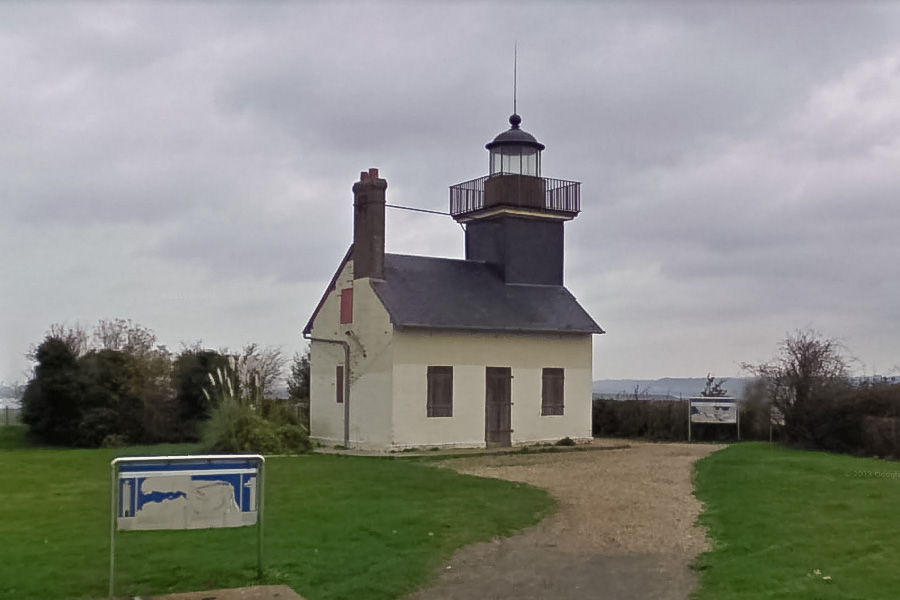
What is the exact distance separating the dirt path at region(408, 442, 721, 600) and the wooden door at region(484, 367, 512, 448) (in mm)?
6934

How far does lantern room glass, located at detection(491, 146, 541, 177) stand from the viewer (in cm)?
2606

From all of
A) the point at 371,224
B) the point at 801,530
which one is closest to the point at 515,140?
the point at 371,224

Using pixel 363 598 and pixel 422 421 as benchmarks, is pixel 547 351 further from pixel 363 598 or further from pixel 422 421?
pixel 363 598

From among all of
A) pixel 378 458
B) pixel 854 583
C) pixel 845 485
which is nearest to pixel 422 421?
pixel 378 458

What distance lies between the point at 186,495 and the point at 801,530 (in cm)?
623

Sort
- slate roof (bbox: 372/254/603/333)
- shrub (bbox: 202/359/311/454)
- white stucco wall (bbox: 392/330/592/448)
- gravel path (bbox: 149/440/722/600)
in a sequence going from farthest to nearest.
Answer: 1. slate roof (bbox: 372/254/603/333)
2. white stucco wall (bbox: 392/330/592/448)
3. shrub (bbox: 202/359/311/454)
4. gravel path (bbox: 149/440/722/600)

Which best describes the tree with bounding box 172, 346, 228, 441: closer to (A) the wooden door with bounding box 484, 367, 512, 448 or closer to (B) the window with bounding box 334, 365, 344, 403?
(B) the window with bounding box 334, 365, 344, 403

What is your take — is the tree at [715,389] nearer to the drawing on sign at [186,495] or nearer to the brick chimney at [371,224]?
the brick chimney at [371,224]

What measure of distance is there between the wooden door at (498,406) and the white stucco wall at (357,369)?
272 cm

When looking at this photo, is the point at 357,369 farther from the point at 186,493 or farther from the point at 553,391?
the point at 186,493

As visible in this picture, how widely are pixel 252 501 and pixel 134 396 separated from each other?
19.4 meters

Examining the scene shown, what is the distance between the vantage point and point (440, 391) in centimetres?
2270

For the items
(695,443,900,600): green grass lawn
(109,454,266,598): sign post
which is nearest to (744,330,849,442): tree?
(695,443,900,600): green grass lawn

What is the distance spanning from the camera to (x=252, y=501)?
7.72m
